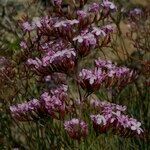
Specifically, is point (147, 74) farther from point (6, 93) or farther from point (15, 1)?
point (15, 1)

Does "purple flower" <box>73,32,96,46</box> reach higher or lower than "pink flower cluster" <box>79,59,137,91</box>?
higher

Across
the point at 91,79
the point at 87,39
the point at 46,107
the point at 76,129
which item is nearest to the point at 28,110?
the point at 46,107

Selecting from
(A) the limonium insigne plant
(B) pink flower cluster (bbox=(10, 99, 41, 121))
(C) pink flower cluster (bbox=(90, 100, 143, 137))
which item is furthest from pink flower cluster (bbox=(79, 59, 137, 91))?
(B) pink flower cluster (bbox=(10, 99, 41, 121))

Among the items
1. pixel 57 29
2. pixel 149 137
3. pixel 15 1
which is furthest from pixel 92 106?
pixel 15 1

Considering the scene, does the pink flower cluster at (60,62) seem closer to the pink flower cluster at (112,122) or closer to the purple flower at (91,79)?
the purple flower at (91,79)

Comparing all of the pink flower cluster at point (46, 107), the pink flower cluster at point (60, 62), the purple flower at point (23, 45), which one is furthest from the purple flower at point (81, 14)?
the purple flower at point (23, 45)

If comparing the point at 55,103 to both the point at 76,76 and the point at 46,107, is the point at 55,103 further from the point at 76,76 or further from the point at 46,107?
the point at 76,76

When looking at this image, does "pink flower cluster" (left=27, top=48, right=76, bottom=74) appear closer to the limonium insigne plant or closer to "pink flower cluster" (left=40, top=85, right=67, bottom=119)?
the limonium insigne plant

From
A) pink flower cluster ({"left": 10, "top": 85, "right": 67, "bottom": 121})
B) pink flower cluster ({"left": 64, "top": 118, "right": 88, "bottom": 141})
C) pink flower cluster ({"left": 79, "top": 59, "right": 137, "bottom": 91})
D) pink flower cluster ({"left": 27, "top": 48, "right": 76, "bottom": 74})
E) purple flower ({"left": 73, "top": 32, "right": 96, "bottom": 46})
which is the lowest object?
pink flower cluster ({"left": 64, "top": 118, "right": 88, "bottom": 141})
